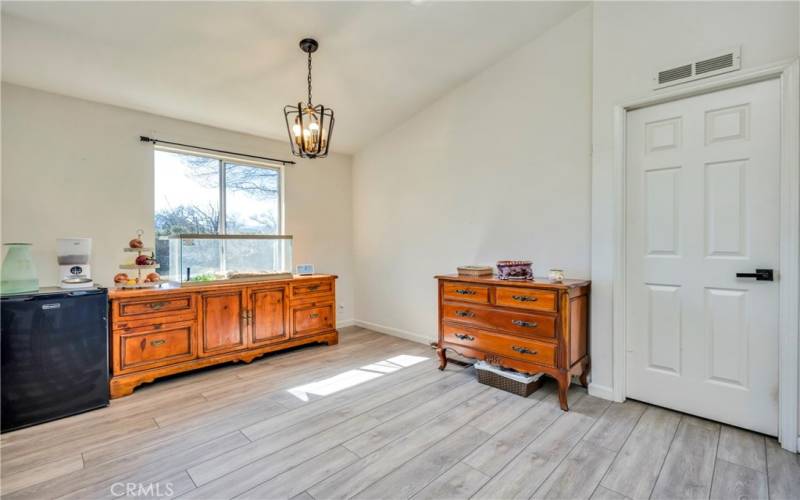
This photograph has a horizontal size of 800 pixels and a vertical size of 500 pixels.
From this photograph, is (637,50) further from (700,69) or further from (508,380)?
(508,380)

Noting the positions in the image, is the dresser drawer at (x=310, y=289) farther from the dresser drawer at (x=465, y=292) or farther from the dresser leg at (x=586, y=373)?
the dresser leg at (x=586, y=373)

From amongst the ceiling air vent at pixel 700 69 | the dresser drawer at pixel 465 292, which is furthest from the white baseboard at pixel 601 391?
the ceiling air vent at pixel 700 69

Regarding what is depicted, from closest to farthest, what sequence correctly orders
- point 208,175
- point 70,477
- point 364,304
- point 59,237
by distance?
point 70,477, point 59,237, point 208,175, point 364,304

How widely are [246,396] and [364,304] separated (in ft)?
7.78

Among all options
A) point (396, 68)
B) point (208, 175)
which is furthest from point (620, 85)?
point (208, 175)

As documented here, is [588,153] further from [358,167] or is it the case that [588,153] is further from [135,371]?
[135,371]

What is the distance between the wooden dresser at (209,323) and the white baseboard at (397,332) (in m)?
0.75

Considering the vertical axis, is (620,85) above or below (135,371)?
above

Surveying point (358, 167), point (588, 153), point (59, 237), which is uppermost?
point (358, 167)

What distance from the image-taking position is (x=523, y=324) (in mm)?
2676

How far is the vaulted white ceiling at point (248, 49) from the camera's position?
2.38 m

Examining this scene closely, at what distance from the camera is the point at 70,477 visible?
1.80m

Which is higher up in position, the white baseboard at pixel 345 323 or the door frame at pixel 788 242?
the door frame at pixel 788 242

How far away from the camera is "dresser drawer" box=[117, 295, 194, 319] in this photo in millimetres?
2812
